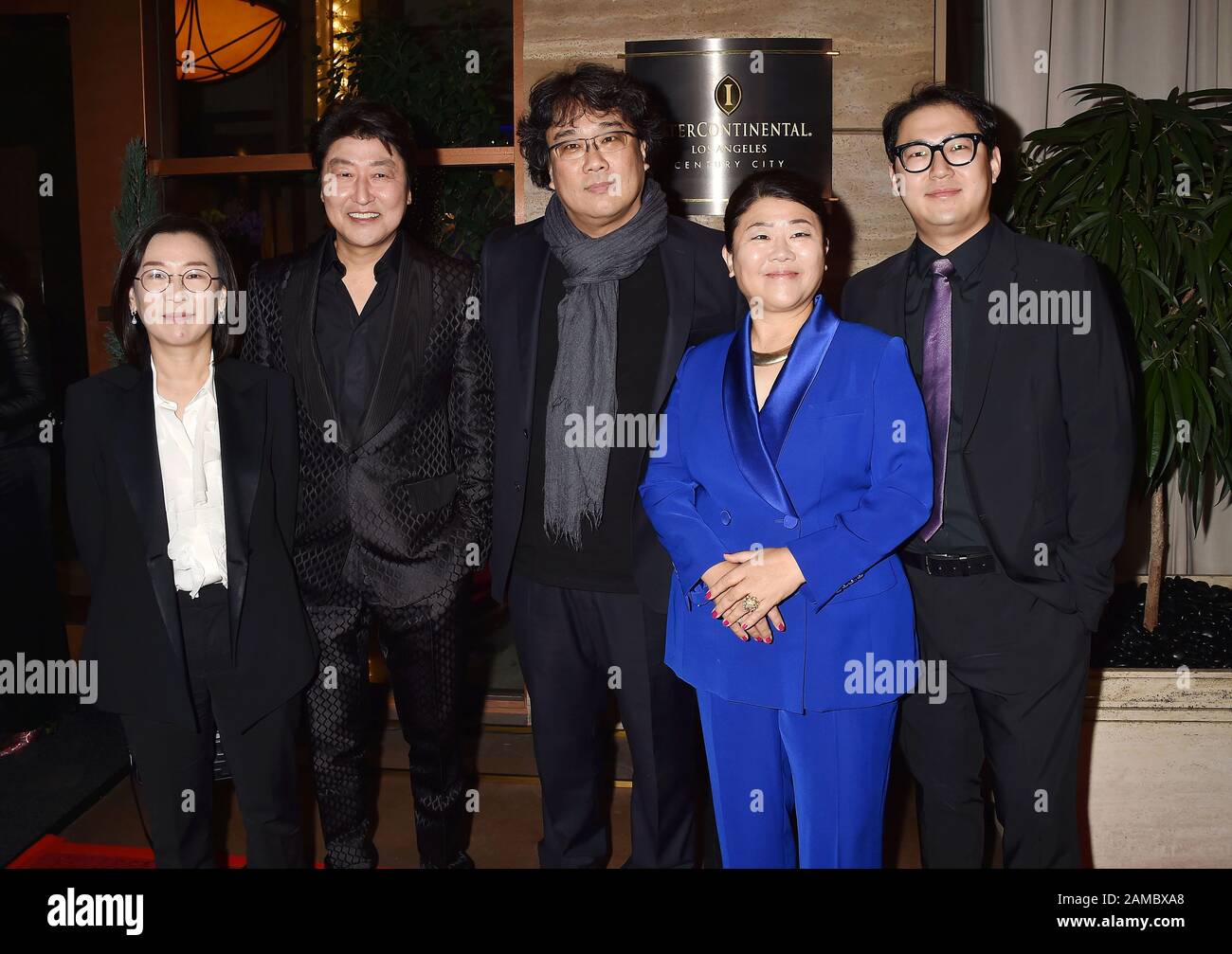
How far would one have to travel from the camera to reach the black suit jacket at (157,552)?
1.93m

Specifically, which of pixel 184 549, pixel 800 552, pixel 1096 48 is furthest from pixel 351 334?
pixel 1096 48

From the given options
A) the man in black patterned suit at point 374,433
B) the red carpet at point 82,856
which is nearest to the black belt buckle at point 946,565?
the man in black patterned suit at point 374,433

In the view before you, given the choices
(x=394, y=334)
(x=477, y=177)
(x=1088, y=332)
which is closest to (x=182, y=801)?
(x=394, y=334)

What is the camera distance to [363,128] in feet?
7.14

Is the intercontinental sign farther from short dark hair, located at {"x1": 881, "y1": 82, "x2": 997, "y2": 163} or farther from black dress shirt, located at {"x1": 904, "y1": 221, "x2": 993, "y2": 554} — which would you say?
black dress shirt, located at {"x1": 904, "y1": 221, "x2": 993, "y2": 554}

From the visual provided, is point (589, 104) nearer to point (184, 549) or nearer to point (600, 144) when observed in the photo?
point (600, 144)

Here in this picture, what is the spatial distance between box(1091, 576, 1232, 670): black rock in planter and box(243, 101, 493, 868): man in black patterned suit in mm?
1863

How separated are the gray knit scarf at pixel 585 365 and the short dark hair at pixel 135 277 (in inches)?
28.4

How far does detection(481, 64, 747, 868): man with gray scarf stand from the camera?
7.06 feet

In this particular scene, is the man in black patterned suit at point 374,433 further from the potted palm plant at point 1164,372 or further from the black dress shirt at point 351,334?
the potted palm plant at point 1164,372

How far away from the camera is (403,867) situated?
8.96ft

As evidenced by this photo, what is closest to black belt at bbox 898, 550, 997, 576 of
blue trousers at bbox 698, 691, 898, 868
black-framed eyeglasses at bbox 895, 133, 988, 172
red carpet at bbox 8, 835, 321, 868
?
blue trousers at bbox 698, 691, 898, 868

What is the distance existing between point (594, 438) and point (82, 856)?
2016 mm

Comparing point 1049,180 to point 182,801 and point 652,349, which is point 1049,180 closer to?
point 652,349
